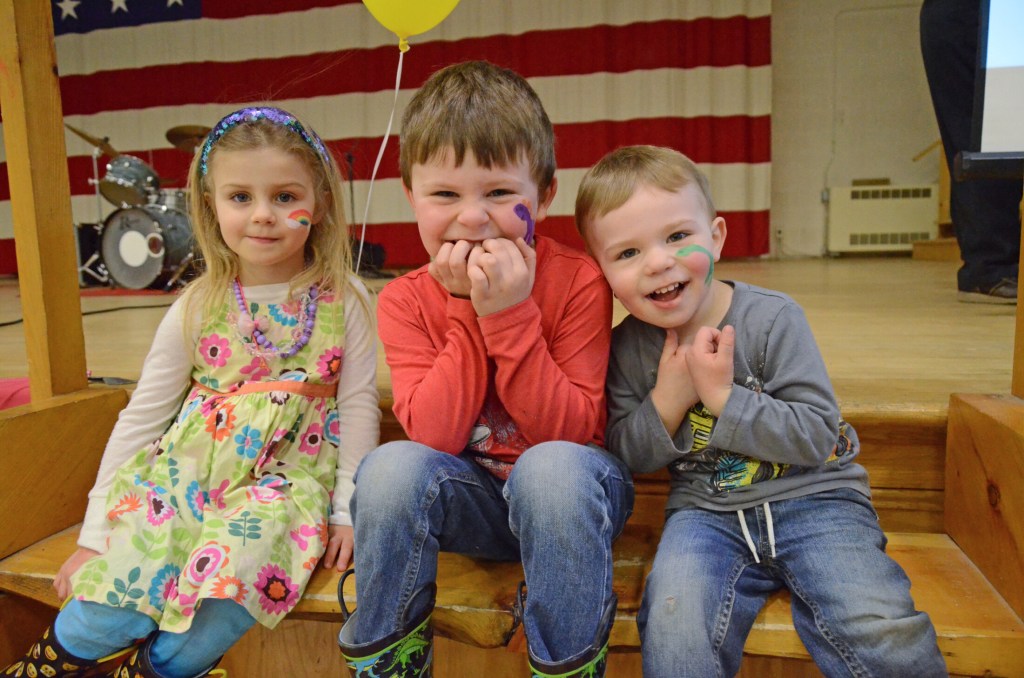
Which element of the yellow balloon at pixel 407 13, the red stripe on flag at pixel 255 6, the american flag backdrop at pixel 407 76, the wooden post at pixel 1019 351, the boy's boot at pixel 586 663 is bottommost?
the boy's boot at pixel 586 663

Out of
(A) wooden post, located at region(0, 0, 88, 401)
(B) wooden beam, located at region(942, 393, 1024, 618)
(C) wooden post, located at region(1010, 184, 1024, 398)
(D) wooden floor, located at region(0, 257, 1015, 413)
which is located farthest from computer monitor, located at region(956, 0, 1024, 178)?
(A) wooden post, located at region(0, 0, 88, 401)

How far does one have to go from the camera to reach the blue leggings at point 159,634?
88 cm

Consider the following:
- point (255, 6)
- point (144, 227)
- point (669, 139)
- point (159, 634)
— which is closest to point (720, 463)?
point (159, 634)

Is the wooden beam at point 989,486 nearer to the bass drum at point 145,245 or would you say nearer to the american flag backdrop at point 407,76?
the bass drum at point 145,245

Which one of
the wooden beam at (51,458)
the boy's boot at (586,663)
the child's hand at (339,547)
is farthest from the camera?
the wooden beam at (51,458)

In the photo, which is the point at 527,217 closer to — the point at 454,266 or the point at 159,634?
the point at 454,266

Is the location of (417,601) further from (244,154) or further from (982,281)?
(982,281)

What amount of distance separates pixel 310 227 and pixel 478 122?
381 millimetres

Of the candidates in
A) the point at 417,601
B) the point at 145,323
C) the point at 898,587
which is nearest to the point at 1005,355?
the point at 898,587

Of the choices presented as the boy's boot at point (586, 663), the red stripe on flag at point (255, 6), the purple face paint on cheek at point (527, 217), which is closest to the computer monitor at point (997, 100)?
the purple face paint on cheek at point (527, 217)

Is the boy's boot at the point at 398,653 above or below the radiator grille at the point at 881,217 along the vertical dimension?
below

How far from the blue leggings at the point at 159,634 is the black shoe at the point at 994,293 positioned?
2081 mm

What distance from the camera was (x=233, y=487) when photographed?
1003mm

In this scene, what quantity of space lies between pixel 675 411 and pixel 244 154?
2.18ft
